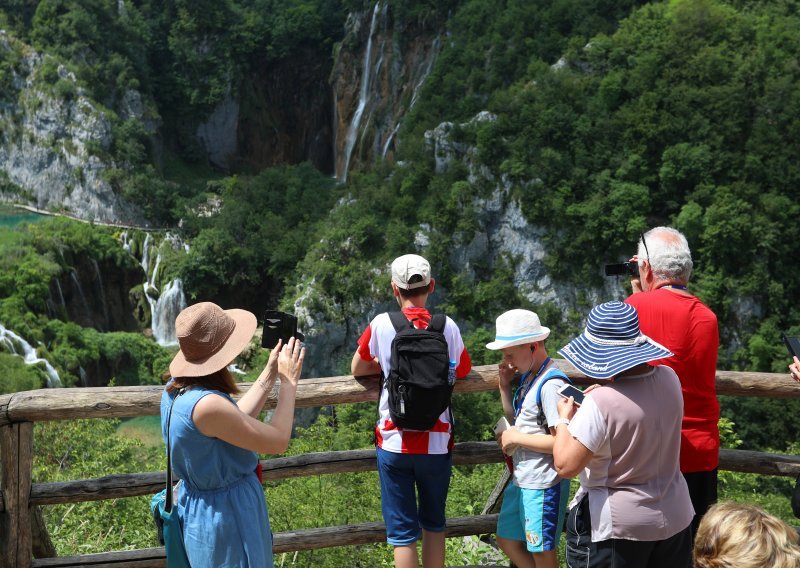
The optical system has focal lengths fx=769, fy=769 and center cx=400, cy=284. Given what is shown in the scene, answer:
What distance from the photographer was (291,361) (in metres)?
3.41

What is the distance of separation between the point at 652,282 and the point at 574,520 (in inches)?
52.5

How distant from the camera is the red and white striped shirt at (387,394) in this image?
3.93 meters

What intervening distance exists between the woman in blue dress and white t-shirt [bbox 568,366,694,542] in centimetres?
125

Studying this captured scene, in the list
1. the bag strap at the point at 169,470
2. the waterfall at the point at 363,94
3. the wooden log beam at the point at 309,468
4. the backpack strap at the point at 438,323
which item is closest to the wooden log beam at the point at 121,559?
the wooden log beam at the point at 309,468

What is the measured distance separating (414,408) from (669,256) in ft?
4.88

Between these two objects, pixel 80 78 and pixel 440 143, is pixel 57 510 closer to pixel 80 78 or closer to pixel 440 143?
pixel 440 143

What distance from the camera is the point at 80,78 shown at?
4391cm

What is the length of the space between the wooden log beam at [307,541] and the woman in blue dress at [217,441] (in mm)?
1361

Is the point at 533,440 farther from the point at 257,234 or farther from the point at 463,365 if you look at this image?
the point at 257,234

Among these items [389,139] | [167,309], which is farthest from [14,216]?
[389,139]

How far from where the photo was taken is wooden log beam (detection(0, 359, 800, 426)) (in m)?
4.18

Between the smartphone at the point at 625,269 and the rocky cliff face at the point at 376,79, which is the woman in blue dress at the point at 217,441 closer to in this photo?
the smartphone at the point at 625,269

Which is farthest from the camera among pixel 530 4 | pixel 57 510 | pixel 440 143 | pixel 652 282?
pixel 530 4

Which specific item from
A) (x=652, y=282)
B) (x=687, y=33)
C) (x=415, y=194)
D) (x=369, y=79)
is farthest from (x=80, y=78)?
(x=652, y=282)
